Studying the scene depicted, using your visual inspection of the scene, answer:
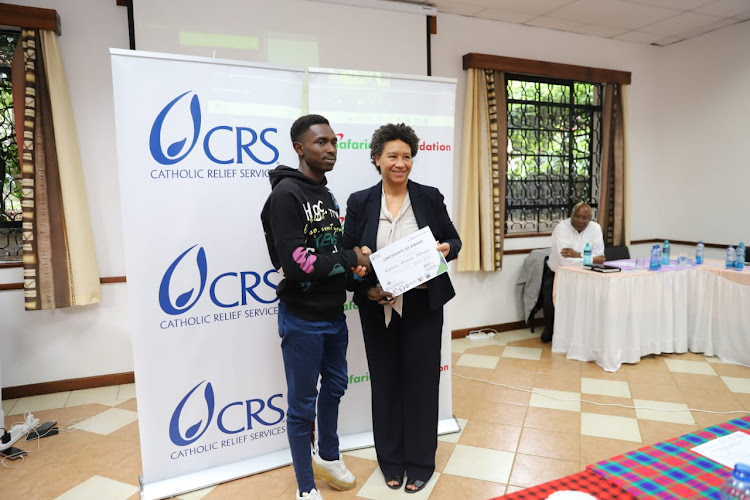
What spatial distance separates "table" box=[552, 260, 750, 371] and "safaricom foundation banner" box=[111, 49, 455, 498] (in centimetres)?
220

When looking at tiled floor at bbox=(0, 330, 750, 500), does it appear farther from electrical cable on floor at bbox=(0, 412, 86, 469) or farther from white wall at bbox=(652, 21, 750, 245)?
white wall at bbox=(652, 21, 750, 245)

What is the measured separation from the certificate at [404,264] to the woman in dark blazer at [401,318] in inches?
3.0

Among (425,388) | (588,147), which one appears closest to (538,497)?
(425,388)

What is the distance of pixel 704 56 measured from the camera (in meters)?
4.93

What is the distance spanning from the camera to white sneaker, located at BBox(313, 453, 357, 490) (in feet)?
7.14

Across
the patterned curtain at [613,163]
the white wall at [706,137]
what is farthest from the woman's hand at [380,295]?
the white wall at [706,137]

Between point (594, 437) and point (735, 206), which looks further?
point (735, 206)

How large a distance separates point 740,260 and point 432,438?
10.4ft

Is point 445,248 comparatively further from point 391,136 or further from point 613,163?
point 613,163

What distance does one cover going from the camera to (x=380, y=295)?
6.52ft

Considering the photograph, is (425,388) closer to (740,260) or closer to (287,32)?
(287,32)

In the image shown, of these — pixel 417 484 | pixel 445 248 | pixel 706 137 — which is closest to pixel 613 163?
pixel 706 137

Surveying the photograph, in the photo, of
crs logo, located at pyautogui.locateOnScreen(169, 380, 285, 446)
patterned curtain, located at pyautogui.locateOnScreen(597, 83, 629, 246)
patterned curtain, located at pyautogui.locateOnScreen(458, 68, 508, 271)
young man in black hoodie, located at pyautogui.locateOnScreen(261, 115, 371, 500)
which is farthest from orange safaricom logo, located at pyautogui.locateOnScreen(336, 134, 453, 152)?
patterned curtain, located at pyautogui.locateOnScreen(597, 83, 629, 246)

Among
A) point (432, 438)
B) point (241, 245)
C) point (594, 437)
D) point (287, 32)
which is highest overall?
point (287, 32)
